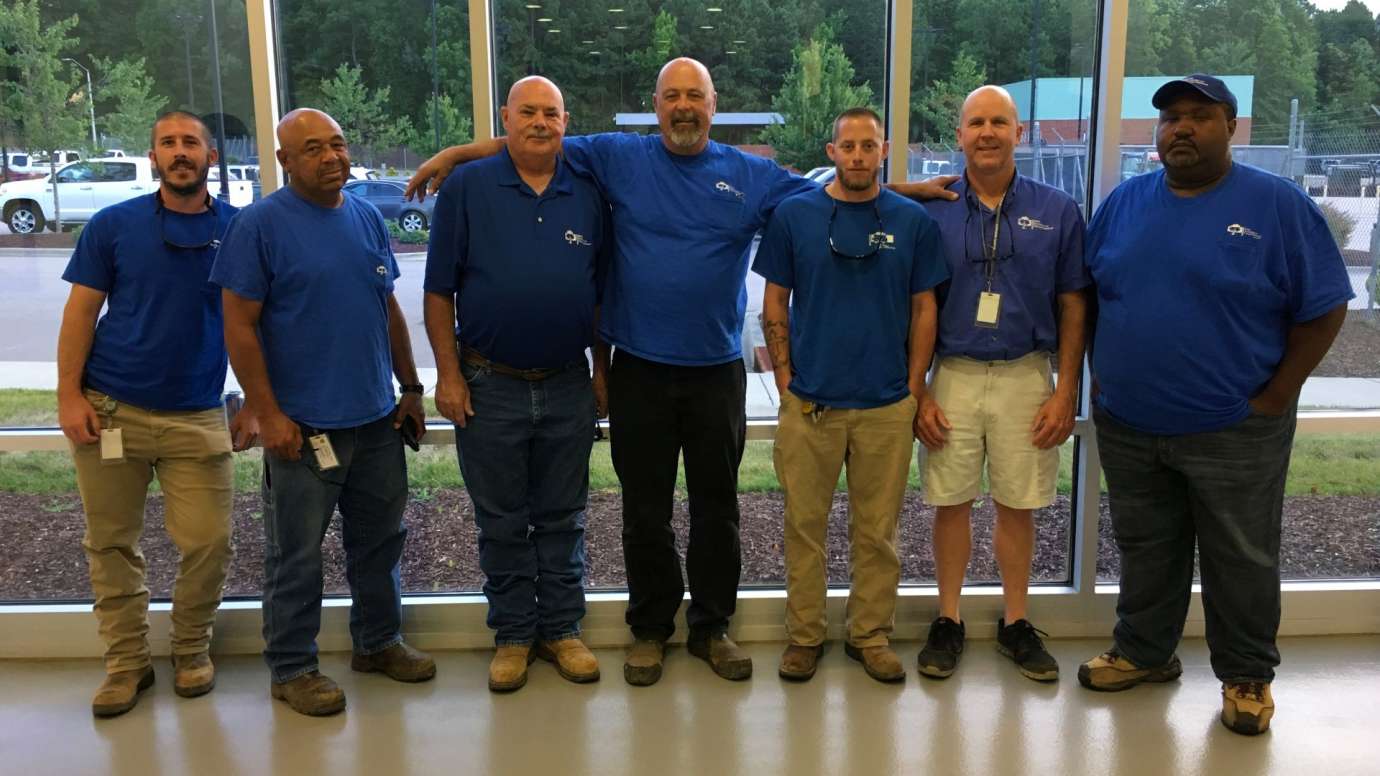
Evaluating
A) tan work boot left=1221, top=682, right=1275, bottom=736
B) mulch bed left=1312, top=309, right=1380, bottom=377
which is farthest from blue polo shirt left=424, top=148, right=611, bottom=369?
mulch bed left=1312, top=309, right=1380, bottom=377

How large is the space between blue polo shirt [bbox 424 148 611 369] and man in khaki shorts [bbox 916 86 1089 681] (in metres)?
1.12

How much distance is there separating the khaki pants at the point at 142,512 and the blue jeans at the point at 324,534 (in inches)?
9.0

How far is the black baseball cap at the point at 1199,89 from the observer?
106 inches

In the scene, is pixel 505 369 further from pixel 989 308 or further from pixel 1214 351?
pixel 1214 351

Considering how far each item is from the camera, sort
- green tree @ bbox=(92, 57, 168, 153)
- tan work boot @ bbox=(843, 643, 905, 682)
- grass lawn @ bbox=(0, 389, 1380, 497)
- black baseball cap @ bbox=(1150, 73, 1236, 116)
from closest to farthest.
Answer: black baseball cap @ bbox=(1150, 73, 1236, 116) < tan work boot @ bbox=(843, 643, 905, 682) < green tree @ bbox=(92, 57, 168, 153) < grass lawn @ bbox=(0, 389, 1380, 497)

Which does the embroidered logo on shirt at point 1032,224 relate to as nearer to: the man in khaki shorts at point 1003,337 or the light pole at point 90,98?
the man in khaki shorts at point 1003,337

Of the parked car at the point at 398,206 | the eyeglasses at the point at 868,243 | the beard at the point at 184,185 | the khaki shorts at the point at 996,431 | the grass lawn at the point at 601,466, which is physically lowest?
the grass lawn at the point at 601,466

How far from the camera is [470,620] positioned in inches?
137

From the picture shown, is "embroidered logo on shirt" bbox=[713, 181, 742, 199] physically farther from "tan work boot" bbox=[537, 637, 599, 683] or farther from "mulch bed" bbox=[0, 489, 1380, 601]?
"tan work boot" bbox=[537, 637, 599, 683]

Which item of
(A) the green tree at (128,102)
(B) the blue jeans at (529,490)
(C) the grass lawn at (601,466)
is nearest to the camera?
(B) the blue jeans at (529,490)

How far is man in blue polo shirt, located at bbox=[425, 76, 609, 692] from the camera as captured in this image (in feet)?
9.59

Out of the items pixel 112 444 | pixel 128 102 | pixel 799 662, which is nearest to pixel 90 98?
pixel 128 102

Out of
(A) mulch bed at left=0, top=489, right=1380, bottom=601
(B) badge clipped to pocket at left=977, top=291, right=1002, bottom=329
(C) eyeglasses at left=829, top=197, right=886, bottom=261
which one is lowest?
(A) mulch bed at left=0, top=489, right=1380, bottom=601

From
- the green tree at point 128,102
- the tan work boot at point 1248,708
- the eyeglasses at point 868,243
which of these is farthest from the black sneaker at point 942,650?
the green tree at point 128,102
